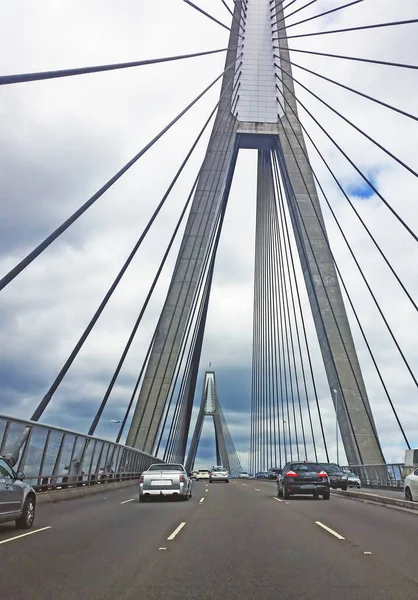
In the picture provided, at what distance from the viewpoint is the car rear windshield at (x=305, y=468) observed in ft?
79.5

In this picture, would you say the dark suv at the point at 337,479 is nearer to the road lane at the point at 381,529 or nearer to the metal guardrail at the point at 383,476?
the metal guardrail at the point at 383,476

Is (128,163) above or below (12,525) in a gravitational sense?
above

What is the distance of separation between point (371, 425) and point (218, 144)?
14908 millimetres

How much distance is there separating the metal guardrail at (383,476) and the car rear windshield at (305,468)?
11130mm

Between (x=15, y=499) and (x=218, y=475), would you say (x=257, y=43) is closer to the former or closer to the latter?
(x=15, y=499)

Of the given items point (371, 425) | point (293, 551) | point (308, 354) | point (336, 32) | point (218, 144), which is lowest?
point (293, 551)

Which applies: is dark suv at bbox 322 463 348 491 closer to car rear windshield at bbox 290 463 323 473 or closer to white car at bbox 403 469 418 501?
car rear windshield at bbox 290 463 323 473

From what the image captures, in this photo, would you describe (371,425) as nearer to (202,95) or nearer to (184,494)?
(184,494)

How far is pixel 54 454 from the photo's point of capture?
2133 centimetres

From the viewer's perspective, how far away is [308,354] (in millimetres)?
35125

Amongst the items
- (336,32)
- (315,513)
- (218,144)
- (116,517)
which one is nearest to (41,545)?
(116,517)

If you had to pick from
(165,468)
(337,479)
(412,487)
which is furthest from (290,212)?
(412,487)

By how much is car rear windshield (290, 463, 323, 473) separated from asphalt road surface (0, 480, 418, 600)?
917 centimetres

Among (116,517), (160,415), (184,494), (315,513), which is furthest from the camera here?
(160,415)
